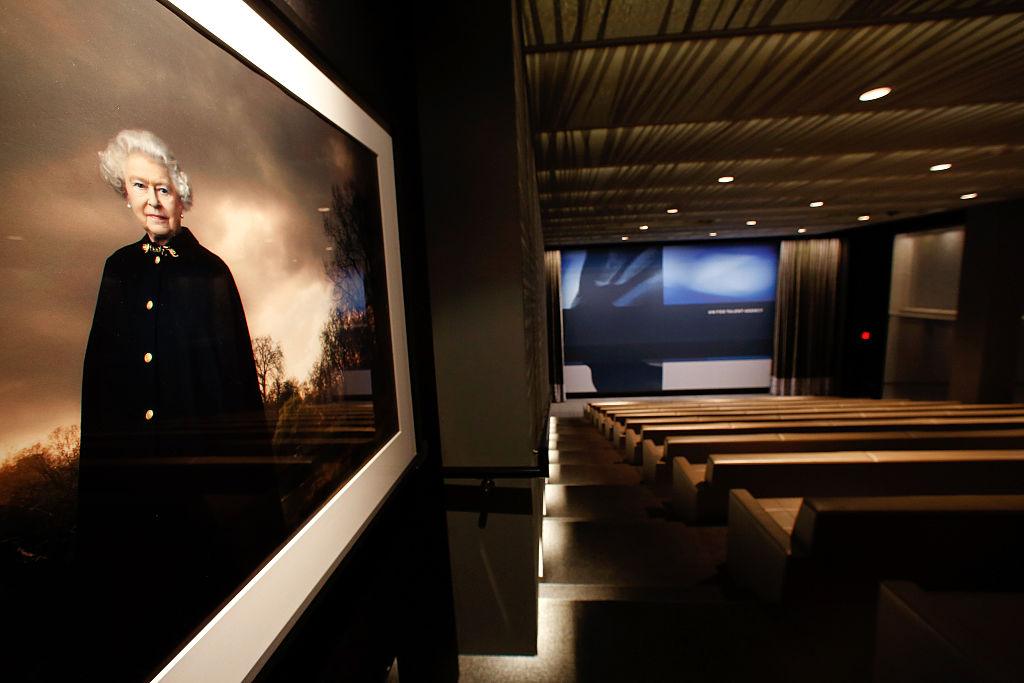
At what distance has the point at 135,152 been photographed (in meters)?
0.41

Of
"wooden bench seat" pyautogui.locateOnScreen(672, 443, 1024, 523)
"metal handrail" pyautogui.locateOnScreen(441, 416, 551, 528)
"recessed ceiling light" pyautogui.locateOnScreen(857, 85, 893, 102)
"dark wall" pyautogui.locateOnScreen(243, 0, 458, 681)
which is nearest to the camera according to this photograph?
"dark wall" pyautogui.locateOnScreen(243, 0, 458, 681)

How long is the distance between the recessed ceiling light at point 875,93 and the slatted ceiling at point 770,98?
0.19 ft

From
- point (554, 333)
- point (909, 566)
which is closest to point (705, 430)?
point (909, 566)

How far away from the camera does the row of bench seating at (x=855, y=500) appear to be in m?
1.66

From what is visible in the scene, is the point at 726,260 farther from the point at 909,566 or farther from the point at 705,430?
the point at 909,566

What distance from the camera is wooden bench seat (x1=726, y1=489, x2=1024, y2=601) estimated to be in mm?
1627

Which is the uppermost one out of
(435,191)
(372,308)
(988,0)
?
(988,0)

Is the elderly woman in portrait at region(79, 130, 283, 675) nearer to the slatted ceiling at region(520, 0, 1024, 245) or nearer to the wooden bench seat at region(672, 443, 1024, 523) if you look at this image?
the slatted ceiling at region(520, 0, 1024, 245)

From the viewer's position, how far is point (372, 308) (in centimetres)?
103

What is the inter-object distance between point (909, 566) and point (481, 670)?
1846 mm

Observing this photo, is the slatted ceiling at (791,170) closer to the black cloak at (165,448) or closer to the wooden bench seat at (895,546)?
the wooden bench seat at (895,546)

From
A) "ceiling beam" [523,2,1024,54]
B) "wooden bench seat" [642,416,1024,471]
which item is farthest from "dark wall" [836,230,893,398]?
"ceiling beam" [523,2,1024,54]

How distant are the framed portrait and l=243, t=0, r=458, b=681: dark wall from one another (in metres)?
0.10

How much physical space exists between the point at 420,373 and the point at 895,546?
2.03 m
